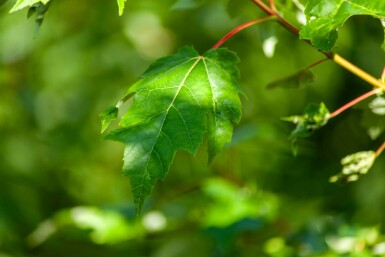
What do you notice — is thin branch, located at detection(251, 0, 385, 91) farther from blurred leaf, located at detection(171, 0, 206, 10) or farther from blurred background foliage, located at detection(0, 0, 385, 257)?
blurred background foliage, located at detection(0, 0, 385, 257)

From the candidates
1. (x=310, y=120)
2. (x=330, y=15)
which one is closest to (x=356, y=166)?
(x=310, y=120)

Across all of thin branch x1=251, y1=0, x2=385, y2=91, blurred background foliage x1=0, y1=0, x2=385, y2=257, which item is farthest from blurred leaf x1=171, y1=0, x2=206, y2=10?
blurred background foliage x1=0, y1=0, x2=385, y2=257

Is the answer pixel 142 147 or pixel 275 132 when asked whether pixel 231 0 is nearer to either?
pixel 142 147

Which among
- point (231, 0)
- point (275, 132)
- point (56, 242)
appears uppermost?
point (275, 132)

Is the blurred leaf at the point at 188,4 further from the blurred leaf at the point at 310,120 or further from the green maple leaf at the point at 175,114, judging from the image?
the blurred leaf at the point at 310,120

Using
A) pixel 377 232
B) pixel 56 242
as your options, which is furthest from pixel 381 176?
pixel 56 242

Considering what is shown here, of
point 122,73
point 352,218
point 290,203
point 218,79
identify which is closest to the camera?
point 218,79
